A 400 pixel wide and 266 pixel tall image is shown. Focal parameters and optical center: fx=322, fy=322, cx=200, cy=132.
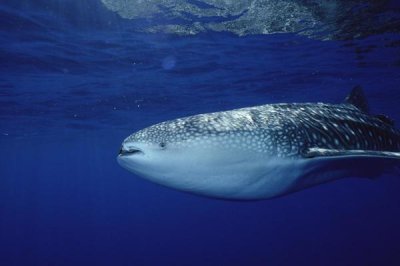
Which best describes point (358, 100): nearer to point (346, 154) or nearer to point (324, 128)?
point (324, 128)

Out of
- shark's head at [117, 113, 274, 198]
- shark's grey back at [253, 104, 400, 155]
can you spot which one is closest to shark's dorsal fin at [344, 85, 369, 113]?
shark's grey back at [253, 104, 400, 155]

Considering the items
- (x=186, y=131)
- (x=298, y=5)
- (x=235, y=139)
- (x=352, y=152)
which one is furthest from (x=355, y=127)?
(x=298, y=5)

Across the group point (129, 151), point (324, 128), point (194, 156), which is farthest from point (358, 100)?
point (129, 151)

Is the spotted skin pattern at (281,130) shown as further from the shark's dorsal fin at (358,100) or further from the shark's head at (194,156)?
the shark's dorsal fin at (358,100)

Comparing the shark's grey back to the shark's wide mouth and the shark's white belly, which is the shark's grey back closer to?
the shark's white belly

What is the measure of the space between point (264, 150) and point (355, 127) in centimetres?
241

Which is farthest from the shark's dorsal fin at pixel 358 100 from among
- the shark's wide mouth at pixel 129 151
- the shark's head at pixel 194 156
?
the shark's wide mouth at pixel 129 151

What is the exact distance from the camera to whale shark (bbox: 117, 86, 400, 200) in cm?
Answer: 353

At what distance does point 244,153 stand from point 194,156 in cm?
61

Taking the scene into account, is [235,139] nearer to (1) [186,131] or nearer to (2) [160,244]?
(1) [186,131]

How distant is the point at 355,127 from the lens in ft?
17.7

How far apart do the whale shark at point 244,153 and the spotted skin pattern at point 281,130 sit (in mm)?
12

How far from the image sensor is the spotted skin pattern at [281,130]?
369 cm

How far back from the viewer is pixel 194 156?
139 inches
